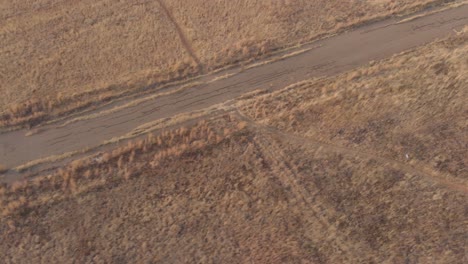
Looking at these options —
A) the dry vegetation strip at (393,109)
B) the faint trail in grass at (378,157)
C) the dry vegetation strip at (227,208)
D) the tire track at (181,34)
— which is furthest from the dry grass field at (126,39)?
the faint trail in grass at (378,157)

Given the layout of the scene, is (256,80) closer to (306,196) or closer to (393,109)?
(393,109)

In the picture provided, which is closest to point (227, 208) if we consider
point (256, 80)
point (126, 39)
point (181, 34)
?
point (256, 80)

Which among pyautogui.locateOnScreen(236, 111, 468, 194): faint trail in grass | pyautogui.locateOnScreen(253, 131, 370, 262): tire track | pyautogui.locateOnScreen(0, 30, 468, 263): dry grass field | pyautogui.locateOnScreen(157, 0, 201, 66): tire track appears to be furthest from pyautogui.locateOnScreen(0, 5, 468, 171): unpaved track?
pyautogui.locateOnScreen(253, 131, 370, 262): tire track

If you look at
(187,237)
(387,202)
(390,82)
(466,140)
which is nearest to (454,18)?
(390,82)

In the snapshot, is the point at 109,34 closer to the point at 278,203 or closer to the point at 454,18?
the point at 278,203

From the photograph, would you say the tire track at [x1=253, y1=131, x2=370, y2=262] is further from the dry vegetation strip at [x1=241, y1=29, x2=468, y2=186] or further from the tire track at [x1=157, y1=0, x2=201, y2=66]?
the tire track at [x1=157, y1=0, x2=201, y2=66]

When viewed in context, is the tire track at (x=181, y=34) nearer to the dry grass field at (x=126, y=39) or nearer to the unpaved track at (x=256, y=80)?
the dry grass field at (x=126, y=39)
